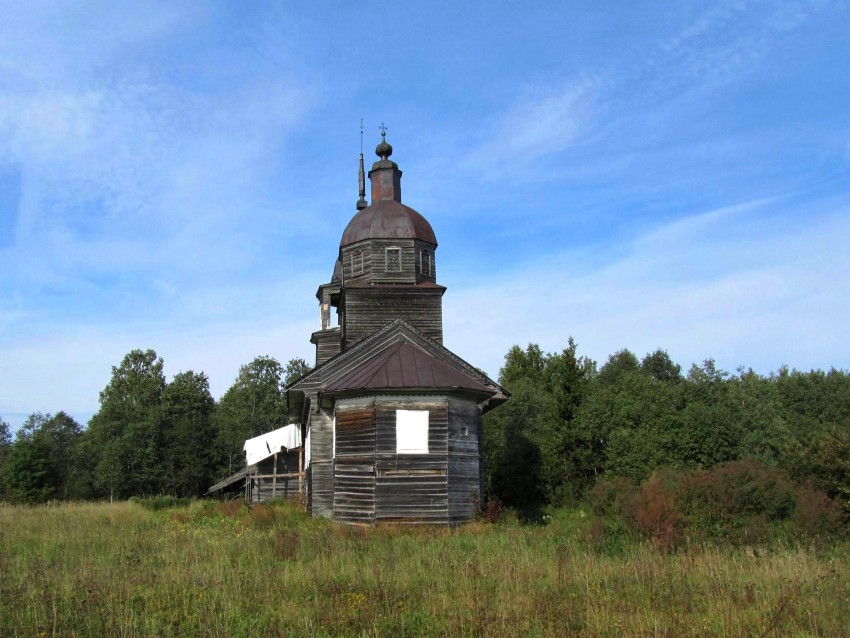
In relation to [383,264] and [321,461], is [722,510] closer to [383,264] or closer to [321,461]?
[321,461]

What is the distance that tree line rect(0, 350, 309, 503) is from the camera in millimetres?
52188

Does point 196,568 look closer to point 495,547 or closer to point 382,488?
point 495,547

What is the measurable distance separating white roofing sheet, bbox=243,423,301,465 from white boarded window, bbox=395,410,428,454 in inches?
520

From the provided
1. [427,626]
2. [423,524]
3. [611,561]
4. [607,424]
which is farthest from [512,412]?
[427,626]

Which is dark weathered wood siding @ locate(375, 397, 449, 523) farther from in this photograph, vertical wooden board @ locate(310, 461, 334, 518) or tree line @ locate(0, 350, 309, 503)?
tree line @ locate(0, 350, 309, 503)

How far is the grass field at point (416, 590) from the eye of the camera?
747cm

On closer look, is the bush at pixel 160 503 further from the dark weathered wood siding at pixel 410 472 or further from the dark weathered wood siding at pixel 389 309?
the dark weathered wood siding at pixel 410 472

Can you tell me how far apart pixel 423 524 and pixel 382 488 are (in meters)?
1.32

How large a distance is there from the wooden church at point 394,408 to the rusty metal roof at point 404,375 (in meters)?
0.03

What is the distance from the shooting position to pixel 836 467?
16828mm

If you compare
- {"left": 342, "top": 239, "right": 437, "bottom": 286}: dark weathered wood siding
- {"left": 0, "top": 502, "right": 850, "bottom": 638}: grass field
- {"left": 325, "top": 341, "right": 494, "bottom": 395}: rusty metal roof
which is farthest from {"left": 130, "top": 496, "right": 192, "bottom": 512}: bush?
{"left": 0, "top": 502, "right": 850, "bottom": 638}: grass field

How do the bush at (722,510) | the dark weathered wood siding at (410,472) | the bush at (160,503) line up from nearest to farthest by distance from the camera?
the bush at (722,510), the dark weathered wood siding at (410,472), the bush at (160,503)

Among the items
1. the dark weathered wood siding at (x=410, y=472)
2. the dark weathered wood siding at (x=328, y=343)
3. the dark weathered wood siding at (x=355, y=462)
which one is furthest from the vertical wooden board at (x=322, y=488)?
the dark weathered wood siding at (x=328, y=343)

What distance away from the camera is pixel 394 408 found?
1853 cm
